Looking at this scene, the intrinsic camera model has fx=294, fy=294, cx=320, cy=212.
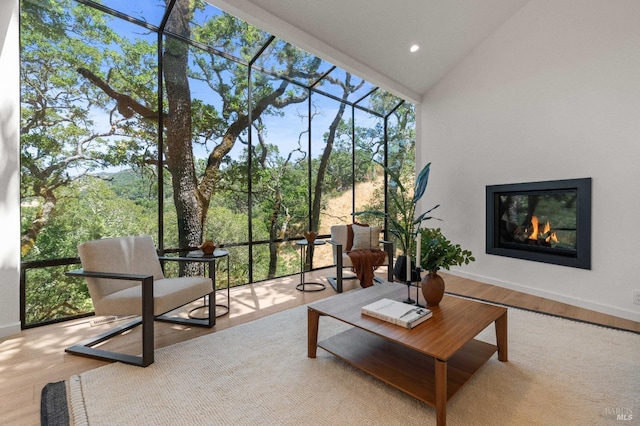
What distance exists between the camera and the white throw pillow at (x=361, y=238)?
13.3ft

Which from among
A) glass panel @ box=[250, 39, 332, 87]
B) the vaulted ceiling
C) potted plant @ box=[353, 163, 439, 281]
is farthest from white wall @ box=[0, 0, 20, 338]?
potted plant @ box=[353, 163, 439, 281]

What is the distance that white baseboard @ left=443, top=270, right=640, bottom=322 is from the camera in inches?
112

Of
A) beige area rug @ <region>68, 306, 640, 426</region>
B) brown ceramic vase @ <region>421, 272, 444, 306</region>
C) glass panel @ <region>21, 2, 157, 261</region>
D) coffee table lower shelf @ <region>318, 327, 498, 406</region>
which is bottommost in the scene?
beige area rug @ <region>68, 306, 640, 426</region>

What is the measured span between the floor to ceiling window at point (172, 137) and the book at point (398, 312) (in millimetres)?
2558

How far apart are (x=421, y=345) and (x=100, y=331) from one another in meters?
2.70

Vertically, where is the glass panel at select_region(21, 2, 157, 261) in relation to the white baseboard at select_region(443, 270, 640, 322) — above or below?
above

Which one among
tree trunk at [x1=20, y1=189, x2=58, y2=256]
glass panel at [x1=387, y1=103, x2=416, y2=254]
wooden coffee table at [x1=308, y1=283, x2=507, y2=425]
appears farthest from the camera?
glass panel at [x1=387, y1=103, x2=416, y2=254]

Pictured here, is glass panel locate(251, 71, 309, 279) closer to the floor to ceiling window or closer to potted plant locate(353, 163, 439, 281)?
the floor to ceiling window

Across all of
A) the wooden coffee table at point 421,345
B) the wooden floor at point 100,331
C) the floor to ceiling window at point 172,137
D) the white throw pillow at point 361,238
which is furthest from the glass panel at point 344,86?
the wooden coffee table at point 421,345

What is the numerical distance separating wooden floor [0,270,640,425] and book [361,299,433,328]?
1.42 meters

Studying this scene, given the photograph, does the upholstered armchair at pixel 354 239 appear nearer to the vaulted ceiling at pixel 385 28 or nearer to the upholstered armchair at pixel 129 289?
the upholstered armchair at pixel 129 289

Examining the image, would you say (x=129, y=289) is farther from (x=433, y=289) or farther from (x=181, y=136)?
(x=433, y=289)

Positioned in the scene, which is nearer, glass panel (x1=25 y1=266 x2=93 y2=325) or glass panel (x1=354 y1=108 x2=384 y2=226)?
glass panel (x1=25 y1=266 x2=93 y2=325)

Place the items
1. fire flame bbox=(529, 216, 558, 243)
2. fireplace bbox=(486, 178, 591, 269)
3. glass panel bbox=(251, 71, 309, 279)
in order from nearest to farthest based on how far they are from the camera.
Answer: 1. fireplace bbox=(486, 178, 591, 269)
2. fire flame bbox=(529, 216, 558, 243)
3. glass panel bbox=(251, 71, 309, 279)
